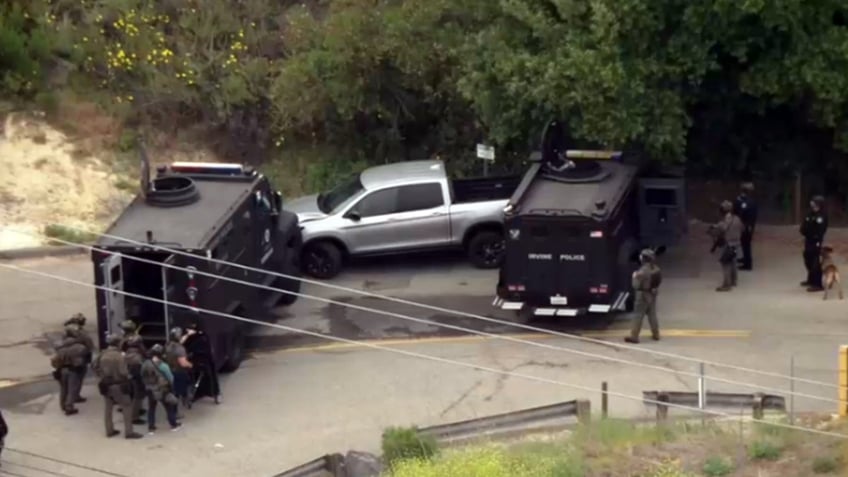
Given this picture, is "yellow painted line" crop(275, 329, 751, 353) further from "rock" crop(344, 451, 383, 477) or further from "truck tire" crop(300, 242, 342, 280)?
"rock" crop(344, 451, 383, 477)

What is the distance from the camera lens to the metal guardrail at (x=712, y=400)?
18141 mm

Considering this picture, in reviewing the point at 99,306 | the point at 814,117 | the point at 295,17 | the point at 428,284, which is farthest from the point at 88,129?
the point at 814,117

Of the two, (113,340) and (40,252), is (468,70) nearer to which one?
(40,252)

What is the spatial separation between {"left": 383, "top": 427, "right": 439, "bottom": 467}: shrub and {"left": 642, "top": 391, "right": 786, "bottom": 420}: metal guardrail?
269 centimetres

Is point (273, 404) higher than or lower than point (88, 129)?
lower

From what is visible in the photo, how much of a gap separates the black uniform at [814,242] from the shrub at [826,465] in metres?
7.49

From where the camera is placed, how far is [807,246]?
77.3 feet

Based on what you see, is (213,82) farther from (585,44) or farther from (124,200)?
(585,44)

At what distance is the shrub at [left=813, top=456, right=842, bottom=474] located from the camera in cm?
1617

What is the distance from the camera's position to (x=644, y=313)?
2134 cm

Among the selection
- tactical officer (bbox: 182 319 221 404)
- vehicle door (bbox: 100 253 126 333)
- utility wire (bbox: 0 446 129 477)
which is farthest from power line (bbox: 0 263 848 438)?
utility wire (bbox: 0 446 129 477)

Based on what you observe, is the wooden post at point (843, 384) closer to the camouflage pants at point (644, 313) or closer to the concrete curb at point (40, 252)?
the camouflage pants at point (644, 313)

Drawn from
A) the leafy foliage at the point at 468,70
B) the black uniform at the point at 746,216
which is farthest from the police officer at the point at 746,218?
the leafy foliage at the point at 468,70

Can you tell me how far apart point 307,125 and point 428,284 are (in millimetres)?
5905
